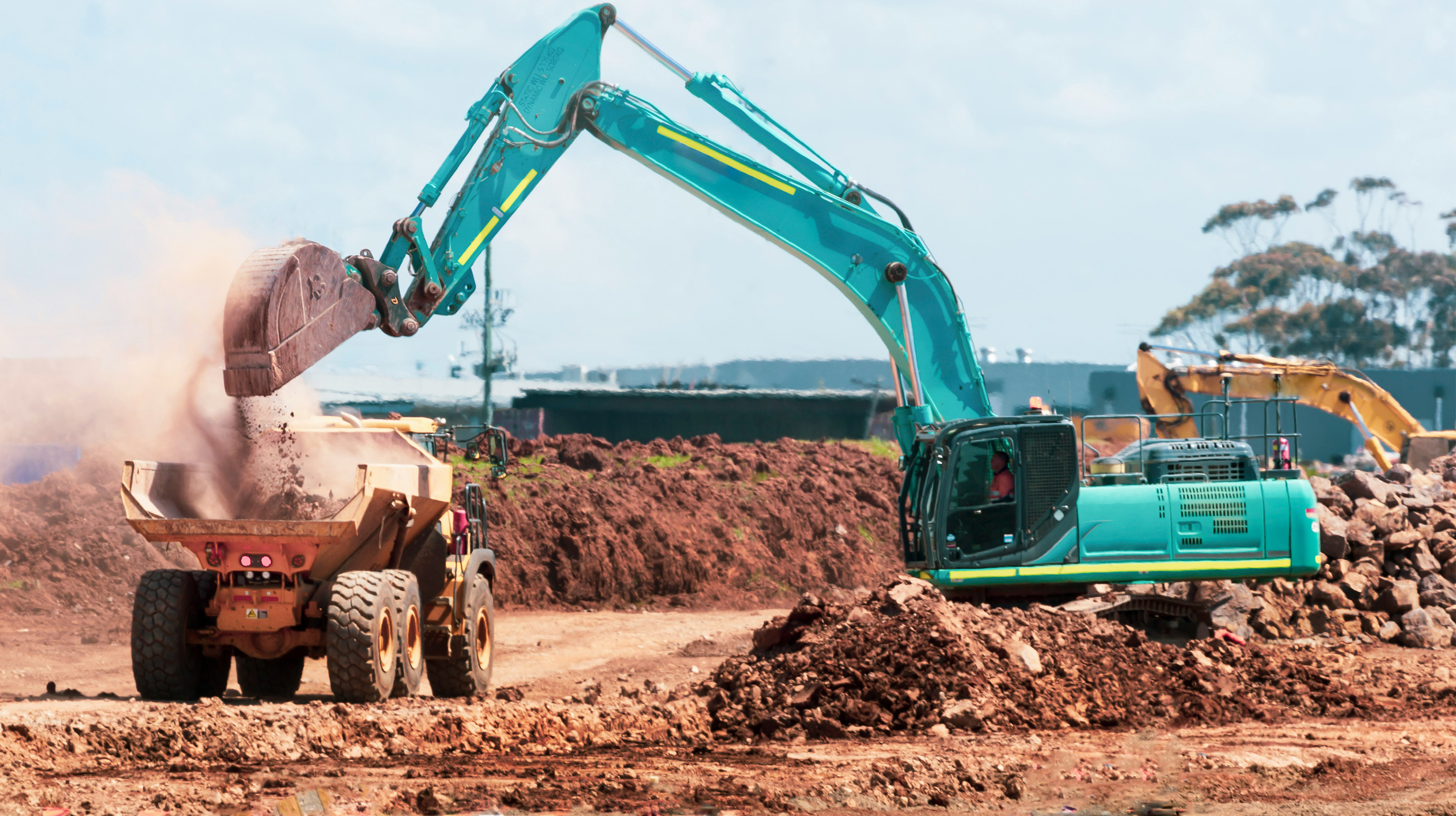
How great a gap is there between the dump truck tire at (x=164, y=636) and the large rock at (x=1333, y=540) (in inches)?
427

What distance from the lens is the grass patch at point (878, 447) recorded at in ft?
96.8

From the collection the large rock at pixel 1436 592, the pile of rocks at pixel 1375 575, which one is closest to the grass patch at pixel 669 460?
the pile of rocks at pixel 1375 575

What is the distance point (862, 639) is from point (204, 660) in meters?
5.42

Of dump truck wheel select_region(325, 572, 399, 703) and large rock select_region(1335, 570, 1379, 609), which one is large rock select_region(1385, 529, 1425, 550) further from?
dump truck wheel select_region(325, 572, 399, 703)

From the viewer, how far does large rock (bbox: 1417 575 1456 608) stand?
45.1 feet

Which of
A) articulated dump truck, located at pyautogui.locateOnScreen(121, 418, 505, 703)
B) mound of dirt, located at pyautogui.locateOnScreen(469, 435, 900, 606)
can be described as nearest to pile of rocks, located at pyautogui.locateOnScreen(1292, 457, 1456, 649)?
articulated dump truck, located at pyautogui.locateOnScreen(121, 418, 505, 703)

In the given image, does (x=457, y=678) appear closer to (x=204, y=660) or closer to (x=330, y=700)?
(x=330, y=700)

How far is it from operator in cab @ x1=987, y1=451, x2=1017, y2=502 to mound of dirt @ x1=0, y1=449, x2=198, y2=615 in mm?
11669

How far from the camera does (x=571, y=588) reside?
1967 centimetres

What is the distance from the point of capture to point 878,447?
102 feet

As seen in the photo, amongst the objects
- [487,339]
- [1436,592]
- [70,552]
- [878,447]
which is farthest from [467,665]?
[487,339]

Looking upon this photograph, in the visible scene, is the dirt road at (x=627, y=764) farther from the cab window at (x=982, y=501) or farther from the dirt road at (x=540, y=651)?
the dirt road at (x=540, y=651)

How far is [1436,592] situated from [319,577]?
37.1 ft

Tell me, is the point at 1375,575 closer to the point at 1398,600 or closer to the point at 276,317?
the point at 1398,600
